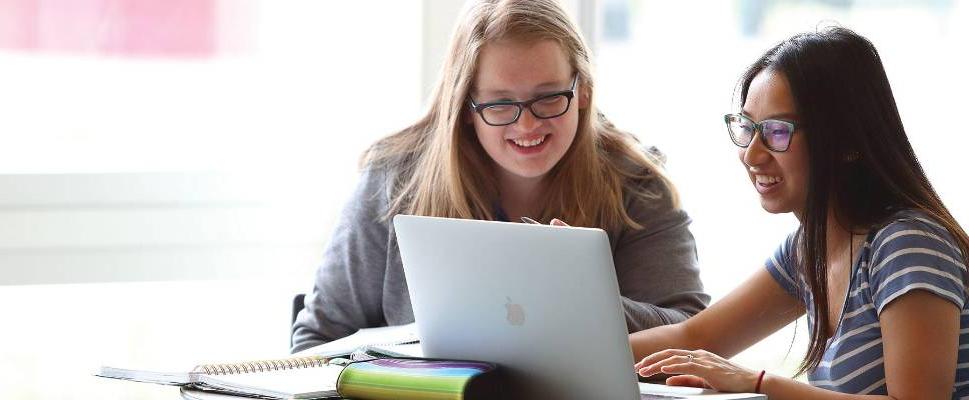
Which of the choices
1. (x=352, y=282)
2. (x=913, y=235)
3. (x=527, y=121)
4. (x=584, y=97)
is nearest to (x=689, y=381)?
(x=913, y=235)

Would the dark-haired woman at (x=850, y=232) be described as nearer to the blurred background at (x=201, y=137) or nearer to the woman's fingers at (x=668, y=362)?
the woman's fingers at (x=668, y=362)

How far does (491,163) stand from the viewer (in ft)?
7.17

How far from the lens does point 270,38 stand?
115 inches

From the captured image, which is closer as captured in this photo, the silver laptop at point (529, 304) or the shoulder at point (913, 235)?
the silver laptop at point (529, 304)

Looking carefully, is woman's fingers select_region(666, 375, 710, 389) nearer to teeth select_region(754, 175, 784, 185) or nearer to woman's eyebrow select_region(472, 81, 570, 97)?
teeth select_region(754, 175, 784, 185)

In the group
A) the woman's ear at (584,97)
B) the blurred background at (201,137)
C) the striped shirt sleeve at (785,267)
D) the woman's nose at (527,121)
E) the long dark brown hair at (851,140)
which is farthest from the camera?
the blurred background at (201,137)

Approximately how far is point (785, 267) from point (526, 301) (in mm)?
532

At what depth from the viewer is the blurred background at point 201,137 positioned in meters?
2.74

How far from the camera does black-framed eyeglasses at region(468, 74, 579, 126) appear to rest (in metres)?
1.98

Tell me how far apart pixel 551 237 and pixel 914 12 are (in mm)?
2455

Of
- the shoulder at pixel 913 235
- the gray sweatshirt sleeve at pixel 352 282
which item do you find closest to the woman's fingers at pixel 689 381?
the shoulder at pixel 913 235

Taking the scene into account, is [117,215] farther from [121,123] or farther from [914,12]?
[914,12]

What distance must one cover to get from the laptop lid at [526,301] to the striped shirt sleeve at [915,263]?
0.36m

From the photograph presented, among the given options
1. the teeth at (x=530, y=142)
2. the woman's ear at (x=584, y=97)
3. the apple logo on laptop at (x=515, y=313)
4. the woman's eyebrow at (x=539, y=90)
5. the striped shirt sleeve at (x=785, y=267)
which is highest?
the woman's eyebrow at (x=539, y=90)
